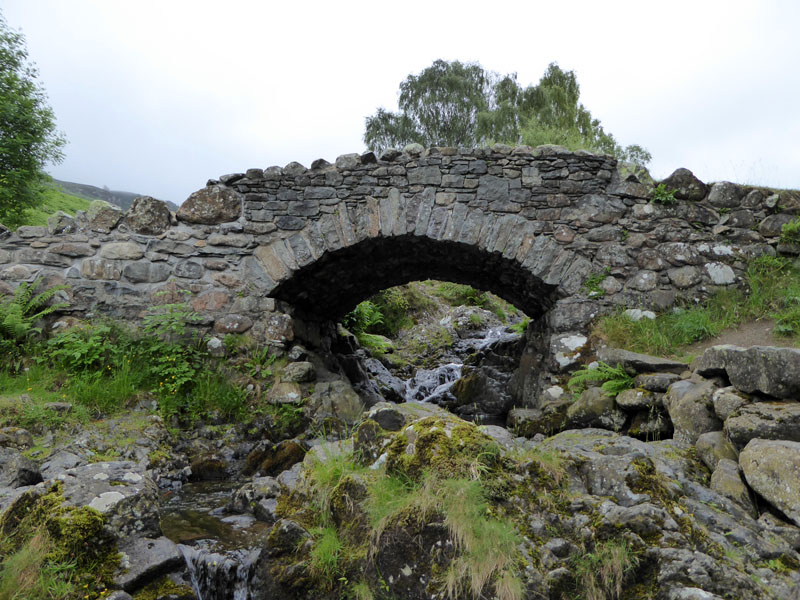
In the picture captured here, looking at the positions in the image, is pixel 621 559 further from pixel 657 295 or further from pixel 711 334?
pixel 657 295

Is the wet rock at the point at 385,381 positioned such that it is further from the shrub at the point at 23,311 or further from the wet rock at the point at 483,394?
the shrub at the point at 23,311

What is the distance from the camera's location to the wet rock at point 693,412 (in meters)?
4.03

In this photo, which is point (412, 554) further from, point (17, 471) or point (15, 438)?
point (15, 438)

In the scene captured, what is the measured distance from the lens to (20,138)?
1159 cm

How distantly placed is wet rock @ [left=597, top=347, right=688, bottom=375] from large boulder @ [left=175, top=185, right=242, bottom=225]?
570 centimetres

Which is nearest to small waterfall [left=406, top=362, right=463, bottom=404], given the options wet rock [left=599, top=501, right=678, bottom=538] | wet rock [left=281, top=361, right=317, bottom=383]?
wet rock [left=281, top=361, right=317, bottom=383]

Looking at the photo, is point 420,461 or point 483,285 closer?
point 420,461

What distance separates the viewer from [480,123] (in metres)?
25.3

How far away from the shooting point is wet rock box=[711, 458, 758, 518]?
2951 millimetres

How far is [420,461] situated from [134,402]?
4747 millimetres

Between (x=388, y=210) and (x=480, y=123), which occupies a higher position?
(x=480, y=123)

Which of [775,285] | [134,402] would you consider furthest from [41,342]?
[775,285]

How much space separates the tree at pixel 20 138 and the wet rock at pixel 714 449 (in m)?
13.7

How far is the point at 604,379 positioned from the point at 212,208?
6111 mm
